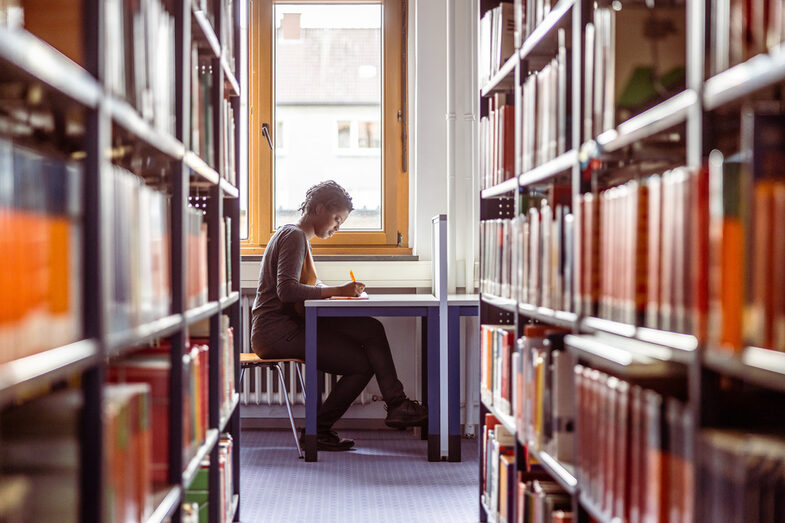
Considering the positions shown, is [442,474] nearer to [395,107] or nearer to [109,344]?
[395,107]

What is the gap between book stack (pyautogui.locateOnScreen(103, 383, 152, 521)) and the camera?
113 centimetres

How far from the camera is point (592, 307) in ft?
5.00

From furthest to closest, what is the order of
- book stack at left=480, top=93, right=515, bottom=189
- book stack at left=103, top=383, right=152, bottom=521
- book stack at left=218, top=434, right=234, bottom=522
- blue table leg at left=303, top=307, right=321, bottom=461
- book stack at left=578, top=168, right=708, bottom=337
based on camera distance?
blue table leg at left=303, top=307, right=321, bottom=461, book stack at left=480, top=93, right=515, bottom=189, book stack at left=218, top=434, right=234, bottom=522, book stack at left=103, top=383, right=152, bottom=521, book stack at left=578, top=168, right=708, bottom=337

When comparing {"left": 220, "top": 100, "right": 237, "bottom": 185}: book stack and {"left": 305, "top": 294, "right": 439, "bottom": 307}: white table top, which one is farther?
{"left": 305, "top": 294, "right": 439, "bottom": 307}: white table top

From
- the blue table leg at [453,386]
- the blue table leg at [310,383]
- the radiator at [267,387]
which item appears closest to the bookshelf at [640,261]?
the blue table leg at [453,386]

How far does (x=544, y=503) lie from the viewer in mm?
1825

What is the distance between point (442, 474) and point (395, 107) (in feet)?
6.98

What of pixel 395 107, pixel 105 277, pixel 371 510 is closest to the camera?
pixel 105 277

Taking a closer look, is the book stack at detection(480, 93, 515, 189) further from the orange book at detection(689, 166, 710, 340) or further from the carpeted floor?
the orange book at detection(689, 166, 710, 340)

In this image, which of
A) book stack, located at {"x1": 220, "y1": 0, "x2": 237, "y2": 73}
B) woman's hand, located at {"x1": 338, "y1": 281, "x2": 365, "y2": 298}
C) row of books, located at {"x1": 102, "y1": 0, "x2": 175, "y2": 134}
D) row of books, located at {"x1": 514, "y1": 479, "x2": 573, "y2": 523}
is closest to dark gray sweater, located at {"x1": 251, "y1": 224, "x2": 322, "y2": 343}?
woman's hand, located at {"x1": 338, "y1": 281, "x2": 365, "y2": 298}

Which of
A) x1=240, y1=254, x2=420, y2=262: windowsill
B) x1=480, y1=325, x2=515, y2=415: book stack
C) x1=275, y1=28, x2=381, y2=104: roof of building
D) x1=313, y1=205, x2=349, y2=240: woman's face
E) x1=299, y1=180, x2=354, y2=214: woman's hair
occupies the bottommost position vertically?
x1=480, y1=325, x2=515, y2=415: book stack

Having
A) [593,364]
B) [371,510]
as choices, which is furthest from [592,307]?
[371,510]

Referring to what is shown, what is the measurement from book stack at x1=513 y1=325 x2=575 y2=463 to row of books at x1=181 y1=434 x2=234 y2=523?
82 cm

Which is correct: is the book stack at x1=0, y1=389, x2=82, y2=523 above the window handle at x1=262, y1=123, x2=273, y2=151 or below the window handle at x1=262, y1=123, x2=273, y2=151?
below
